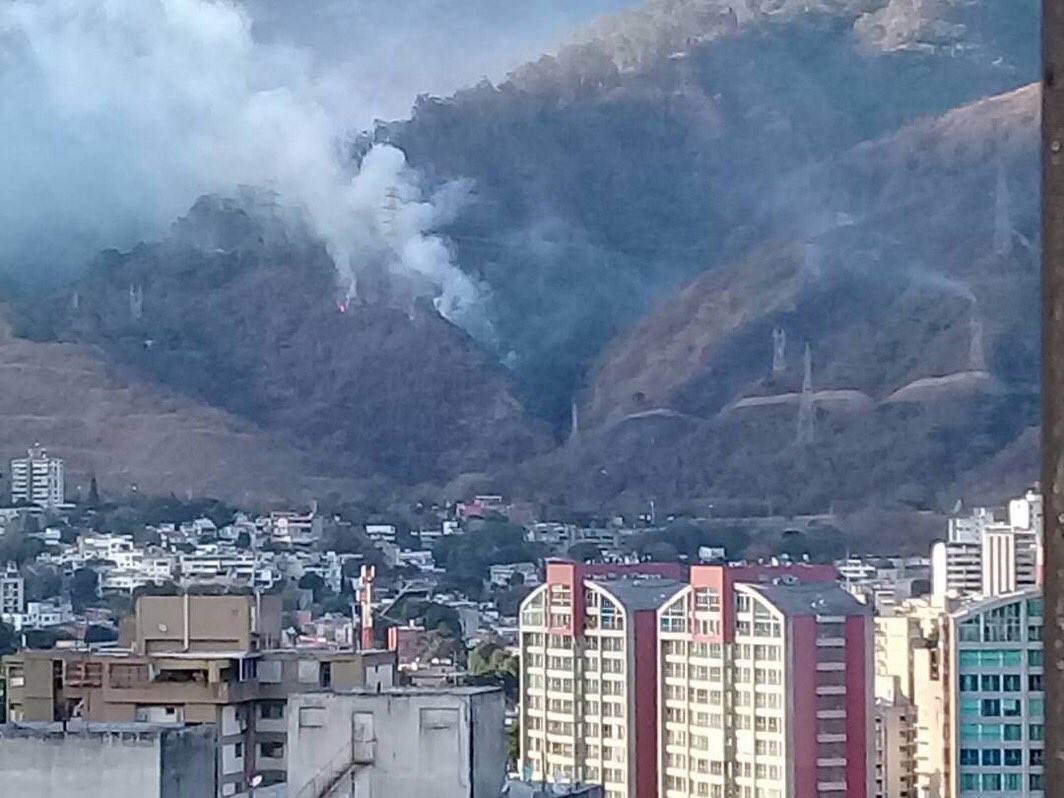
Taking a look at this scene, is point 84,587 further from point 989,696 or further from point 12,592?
point 989,696

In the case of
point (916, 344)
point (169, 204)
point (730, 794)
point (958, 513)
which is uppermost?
point (169, 204)

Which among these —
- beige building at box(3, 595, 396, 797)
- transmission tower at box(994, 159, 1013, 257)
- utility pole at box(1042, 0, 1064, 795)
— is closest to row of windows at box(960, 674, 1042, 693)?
beige building at box(3, 595, 396, 797)

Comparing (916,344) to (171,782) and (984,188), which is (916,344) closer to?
(984,188)

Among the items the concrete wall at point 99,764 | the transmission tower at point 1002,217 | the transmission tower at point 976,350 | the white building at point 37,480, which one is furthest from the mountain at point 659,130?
the concrete wall at point 99,764

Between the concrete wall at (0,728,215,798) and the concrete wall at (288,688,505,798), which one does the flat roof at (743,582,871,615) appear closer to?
the concrete wall at (288,688,505,798)

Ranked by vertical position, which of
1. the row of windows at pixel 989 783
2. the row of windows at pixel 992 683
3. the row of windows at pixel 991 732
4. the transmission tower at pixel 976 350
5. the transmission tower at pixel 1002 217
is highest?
the transmission tower at pixel 1002 217

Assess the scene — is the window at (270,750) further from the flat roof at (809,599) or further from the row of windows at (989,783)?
the row of windows at (989,783)

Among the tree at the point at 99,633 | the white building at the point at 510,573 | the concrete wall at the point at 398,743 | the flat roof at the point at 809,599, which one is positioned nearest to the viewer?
the concrete wall at the point at 398,743

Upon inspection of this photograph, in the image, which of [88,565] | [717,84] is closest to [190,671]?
[88,565]
